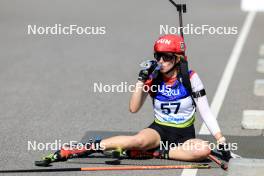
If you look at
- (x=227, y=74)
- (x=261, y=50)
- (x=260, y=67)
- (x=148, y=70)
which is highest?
(x=261, y=50)

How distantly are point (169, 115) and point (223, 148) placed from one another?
2.89 ft

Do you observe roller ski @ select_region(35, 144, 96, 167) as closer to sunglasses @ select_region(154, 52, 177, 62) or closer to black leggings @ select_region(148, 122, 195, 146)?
black leggings @ select_region(148, 122, 195, 146)

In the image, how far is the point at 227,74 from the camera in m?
18.0

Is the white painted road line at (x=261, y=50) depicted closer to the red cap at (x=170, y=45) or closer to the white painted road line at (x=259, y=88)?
the white painted road line at (x=259, y=88)

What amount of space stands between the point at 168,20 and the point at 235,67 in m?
5.73

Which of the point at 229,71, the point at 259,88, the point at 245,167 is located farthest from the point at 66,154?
the point at 229,71

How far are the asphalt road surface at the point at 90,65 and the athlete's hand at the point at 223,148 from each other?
38 cm

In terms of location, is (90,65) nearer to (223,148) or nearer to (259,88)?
(259,88)

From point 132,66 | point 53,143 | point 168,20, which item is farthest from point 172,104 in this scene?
point 168,20

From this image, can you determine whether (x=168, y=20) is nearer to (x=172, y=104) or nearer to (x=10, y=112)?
(x=10, y=112)

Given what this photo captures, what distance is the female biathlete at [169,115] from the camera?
11.5 metres

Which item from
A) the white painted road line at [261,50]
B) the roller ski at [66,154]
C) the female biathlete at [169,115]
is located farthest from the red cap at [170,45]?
the white painted road line at [261,50]

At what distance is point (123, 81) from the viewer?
17.3m

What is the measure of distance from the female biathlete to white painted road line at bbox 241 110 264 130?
2001mm
